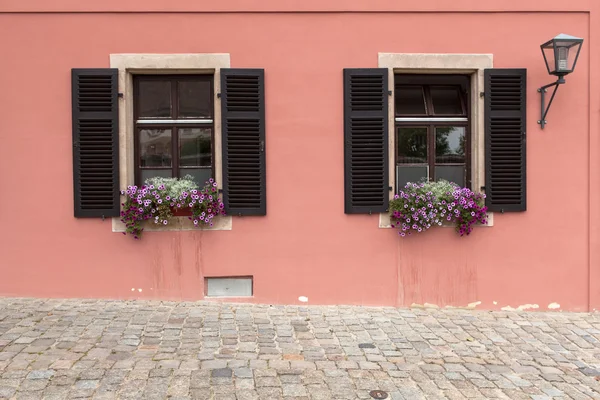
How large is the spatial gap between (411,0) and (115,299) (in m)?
4.79

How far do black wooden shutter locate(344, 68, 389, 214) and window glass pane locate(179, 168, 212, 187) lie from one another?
1606mm

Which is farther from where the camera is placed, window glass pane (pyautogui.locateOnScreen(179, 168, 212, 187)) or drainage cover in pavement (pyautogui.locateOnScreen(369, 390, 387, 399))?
window glass pane (pyautogui.locateOnScreen(179, 168, 212, 187))

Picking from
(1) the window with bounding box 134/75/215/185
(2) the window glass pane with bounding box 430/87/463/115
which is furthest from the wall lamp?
(1) the window with bounding box 134/75/215/185

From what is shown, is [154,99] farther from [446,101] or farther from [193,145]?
[446,101]

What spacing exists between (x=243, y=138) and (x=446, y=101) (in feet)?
8.18

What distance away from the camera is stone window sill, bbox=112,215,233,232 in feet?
20.0

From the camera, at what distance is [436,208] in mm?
6078

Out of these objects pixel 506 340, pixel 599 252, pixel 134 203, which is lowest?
pixel 506 340

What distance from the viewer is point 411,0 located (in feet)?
20.3

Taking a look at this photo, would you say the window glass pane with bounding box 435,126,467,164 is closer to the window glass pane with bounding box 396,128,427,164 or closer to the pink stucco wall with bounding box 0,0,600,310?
the window glass pane with bounding box 396,128,427,164

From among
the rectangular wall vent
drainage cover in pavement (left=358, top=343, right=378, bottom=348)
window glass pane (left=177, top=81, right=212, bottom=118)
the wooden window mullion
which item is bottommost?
drainage cover in pavement (left=358, top=343, right=378, bottom=348)

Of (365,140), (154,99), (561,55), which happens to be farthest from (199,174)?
(561,55)

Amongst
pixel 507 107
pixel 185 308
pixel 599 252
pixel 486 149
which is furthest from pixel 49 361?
pixel 599 252

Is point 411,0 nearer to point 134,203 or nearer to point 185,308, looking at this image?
point 134,203
